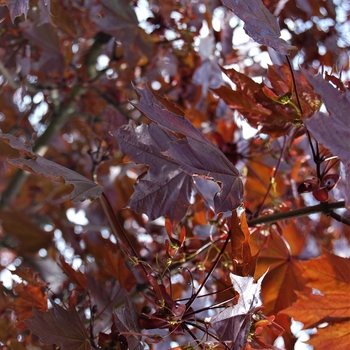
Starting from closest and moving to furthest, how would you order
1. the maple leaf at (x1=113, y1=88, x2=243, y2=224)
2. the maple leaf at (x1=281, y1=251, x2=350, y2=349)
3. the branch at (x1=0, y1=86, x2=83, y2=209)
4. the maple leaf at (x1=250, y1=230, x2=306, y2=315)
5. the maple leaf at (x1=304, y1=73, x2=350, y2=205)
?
the maple leaf at (x1=304, y1=73, x2=350, y2=205) → the maple leaf at (x1=113, y1=88, x2=243, y2=224) → the maple leaf at (x1=281, y1=251, x2=350, y2=349) → the maple leaf at (x1=250, y1=230, x2=306, y2=315) → the branch at (x1=0, y1=86, x2=83, y2=209)

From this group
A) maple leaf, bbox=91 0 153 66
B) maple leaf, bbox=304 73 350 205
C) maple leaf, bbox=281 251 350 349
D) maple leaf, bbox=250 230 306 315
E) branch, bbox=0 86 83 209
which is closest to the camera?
maple leaf, bbox=304 73 350 205

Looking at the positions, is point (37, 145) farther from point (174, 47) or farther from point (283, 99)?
point (283, 99)

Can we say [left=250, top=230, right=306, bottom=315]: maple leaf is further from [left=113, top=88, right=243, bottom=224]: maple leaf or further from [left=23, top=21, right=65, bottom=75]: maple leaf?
[left=23, top=21, right=65, bottom=75]: maple leaf

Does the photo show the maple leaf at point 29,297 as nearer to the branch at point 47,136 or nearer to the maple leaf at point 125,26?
the maple leaf at point 125,26

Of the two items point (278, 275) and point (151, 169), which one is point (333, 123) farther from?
point (278, 275)

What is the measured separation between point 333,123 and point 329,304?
0.34 m

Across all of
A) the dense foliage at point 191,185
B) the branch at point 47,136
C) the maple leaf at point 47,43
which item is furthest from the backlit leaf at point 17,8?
the branch at point 47,136

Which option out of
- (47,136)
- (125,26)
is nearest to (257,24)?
(125,26)

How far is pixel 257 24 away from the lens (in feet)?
1.95

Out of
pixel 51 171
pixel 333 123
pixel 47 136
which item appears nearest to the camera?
pixel 333 123

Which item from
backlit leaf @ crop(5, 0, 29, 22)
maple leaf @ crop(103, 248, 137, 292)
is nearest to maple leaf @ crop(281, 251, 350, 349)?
maple leaf @ crop(103, 248, 137, 292)

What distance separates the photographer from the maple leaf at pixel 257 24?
0.58m

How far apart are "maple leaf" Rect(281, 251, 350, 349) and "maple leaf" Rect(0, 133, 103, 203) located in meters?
0.34

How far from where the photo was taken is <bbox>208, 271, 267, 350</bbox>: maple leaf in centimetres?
56
